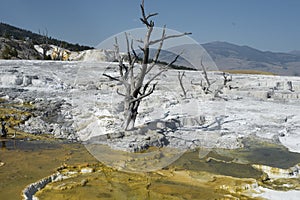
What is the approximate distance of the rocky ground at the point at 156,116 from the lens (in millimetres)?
9188

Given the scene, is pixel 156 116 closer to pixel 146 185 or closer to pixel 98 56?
pixel 146 185

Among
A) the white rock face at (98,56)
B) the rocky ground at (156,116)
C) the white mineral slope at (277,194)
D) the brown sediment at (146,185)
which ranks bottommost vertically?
the white mineral slope at (277,194)

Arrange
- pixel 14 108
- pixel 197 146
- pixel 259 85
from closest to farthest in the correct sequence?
1. pixel 197 146
2. pixel 14 108
3. pixel 259 85

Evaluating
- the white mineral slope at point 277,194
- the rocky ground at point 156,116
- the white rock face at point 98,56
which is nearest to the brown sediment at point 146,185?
the white mineral slope at point 277,194

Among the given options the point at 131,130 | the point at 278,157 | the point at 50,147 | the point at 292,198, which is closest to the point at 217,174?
the point at 292,198

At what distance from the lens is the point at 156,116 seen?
38.4 feet

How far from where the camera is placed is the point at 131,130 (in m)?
9.34

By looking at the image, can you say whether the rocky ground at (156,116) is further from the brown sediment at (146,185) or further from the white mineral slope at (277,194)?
the white mineral slope at (277,194)

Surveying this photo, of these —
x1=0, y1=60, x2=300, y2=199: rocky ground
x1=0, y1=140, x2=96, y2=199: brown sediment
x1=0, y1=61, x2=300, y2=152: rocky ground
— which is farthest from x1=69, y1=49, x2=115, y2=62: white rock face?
x1=0, y1=140, x2=96, y2=199: brown sediment

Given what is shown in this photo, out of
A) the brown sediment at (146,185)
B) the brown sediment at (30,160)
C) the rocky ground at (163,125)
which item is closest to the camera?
the brown sediment at (146,185)

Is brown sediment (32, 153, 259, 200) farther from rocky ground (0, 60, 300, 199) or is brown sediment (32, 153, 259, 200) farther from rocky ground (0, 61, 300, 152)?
rocky ground (0, 61, 300, 152)

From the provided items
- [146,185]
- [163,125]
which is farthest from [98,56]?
[146,185]

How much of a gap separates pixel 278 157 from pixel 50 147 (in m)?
5.29

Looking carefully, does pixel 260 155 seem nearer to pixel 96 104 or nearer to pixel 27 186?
pixel 27 186
